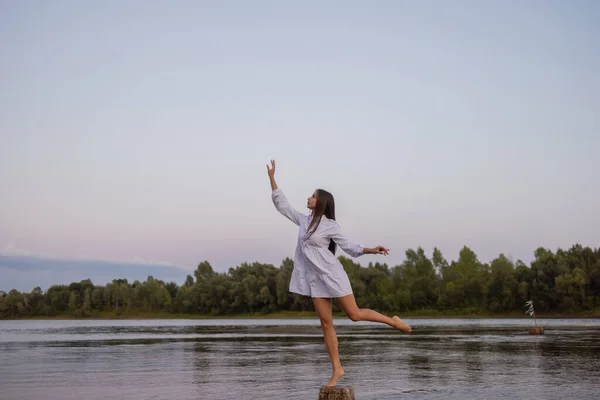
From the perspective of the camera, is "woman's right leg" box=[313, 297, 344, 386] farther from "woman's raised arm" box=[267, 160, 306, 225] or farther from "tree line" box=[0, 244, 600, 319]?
"tree line" box=[0, 244, 600, 319]

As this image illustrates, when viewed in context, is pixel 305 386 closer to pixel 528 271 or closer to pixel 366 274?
pixel 528 271

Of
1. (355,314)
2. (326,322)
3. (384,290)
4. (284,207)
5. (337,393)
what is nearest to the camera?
(337,393)

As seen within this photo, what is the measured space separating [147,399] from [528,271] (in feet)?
317

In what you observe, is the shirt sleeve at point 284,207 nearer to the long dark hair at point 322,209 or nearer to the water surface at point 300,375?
the long dark hair at point 322,209

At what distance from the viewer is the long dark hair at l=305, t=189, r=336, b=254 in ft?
28.0

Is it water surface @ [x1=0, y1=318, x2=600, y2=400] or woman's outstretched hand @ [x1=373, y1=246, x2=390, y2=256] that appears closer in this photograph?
woman's outstretched hand @ [x1=373, y1=246, x2=390, y2=256]

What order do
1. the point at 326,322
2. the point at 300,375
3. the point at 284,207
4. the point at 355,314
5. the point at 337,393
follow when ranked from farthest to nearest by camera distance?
the point at 300,375
the point at 284,207
the point at 326,322
the point at 355,314
the point at 337,393

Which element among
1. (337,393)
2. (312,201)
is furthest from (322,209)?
(337,393)

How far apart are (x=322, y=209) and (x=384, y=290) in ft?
397

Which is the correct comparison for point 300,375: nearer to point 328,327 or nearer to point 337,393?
point 328,327

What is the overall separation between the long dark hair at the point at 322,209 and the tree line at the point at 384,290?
96432mm

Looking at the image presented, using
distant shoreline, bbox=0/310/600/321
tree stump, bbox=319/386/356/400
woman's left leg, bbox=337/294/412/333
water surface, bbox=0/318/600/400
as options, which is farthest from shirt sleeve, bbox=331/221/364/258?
distant shoreline, bbox=0/310/600/321

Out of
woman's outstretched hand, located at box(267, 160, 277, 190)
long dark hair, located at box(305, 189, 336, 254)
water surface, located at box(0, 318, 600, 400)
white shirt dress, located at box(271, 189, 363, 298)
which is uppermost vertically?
woman's outstretched hand, located at box(267, 160, 277, 190)

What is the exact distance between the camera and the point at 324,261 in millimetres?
8484
